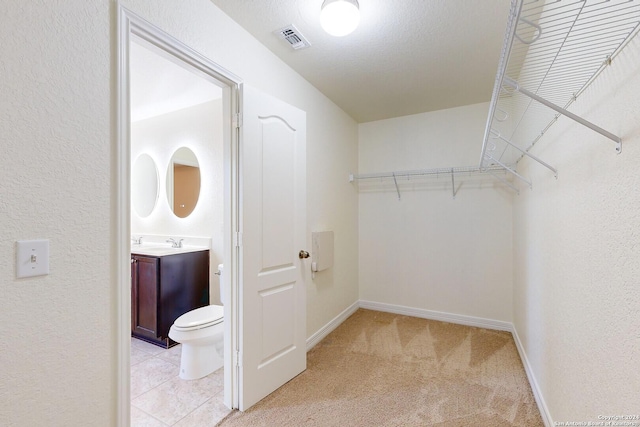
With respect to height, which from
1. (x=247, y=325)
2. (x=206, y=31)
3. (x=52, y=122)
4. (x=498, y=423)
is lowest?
(x=498, y=423)

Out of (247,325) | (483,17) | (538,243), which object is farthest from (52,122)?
(538,243)

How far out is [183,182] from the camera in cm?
Result: 333

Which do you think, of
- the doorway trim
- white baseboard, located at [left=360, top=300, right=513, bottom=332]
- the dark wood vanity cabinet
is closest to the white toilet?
the dark wood vanity cabinet

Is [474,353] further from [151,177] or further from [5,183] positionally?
[151,177]

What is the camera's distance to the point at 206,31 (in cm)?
164

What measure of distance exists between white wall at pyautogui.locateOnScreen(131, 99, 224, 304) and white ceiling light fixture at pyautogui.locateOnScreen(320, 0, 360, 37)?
1.81 metres

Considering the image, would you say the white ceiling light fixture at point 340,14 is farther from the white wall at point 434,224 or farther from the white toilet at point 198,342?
the white toilet at point 198,342

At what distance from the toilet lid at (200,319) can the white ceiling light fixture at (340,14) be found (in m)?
2.18

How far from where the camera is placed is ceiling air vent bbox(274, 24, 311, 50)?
1.88 m

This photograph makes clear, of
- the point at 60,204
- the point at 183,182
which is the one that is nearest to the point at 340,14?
the point at 60,204

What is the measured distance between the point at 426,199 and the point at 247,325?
2.42 m

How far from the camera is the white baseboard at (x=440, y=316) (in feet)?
9.89

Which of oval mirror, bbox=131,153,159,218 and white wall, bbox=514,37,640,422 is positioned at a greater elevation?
oval mirror, bbox=131,153,159,218

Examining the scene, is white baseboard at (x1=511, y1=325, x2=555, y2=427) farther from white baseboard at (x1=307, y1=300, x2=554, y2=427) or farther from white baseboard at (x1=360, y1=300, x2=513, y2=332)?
white baseboard at (x1=360, y1=300, x2=513, y2=332)
